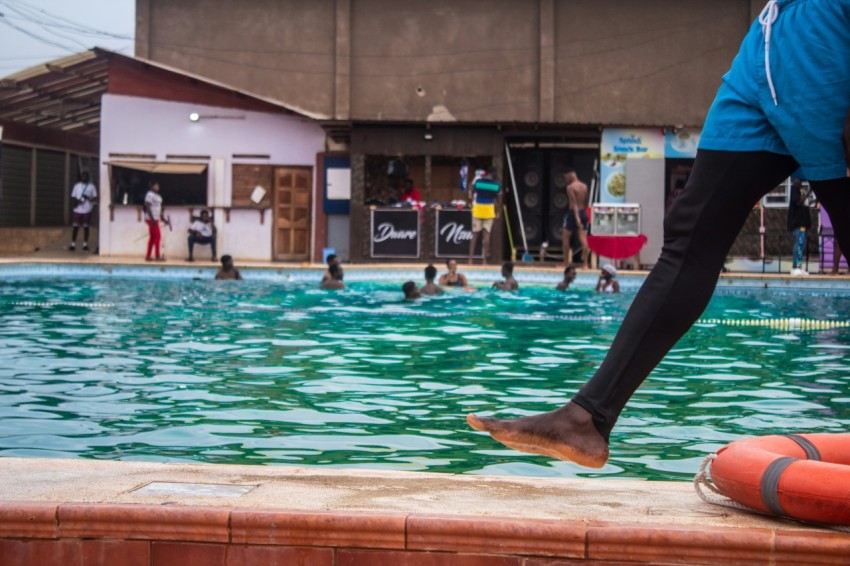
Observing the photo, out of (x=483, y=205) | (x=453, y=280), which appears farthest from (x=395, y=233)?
(x=453, y=280)

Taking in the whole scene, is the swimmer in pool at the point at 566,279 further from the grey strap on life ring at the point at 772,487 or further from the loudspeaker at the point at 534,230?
the grey strap on life ring at the point at 772,487

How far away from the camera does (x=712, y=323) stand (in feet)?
45.0

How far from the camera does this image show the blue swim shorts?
2.78 m

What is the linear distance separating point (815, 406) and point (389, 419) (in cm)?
288

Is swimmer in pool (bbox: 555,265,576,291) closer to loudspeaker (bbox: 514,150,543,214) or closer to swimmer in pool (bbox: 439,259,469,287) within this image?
swimmer in pool (bbox: 439,259,469,287)

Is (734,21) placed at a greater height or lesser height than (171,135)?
greater

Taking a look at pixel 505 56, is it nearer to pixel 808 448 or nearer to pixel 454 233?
pixel 454 233

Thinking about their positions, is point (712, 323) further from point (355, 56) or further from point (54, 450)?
point (355, 56)

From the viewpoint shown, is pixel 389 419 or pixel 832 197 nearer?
pixel 832 197

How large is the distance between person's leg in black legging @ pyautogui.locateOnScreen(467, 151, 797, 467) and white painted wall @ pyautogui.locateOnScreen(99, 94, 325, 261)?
23.7 metres

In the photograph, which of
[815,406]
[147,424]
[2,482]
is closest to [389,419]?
[147,424]

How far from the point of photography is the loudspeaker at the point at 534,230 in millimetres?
27734

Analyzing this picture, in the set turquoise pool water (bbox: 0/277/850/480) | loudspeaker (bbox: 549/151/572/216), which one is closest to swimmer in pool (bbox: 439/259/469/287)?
turquoise pool water (bbox: 0/277/850/480)

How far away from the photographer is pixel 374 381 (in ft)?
28.3
